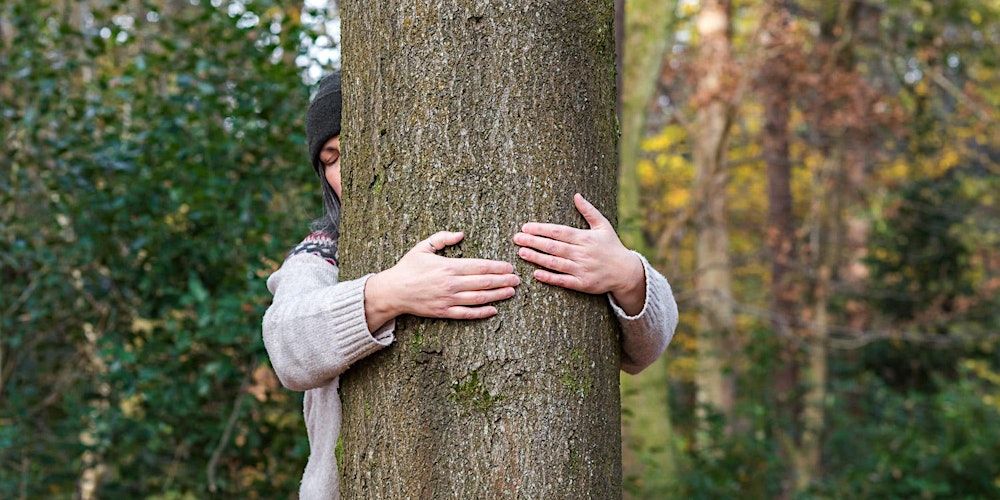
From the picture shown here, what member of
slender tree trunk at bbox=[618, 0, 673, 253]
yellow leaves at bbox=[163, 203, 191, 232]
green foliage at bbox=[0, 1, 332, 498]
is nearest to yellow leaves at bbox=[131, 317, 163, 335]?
green foliage at bbox=[0, 1, 332, 498]

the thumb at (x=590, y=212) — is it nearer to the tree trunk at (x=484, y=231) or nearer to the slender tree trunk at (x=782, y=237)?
the tree trunk at (x=484, y=231)

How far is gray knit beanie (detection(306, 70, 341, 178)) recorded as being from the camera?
91.5 inches

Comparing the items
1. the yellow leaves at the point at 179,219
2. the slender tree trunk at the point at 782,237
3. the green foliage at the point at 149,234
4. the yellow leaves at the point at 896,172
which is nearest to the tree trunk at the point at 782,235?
the slender tree trunk at the point at 782,237

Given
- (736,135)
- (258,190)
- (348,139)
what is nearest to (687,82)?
(736,135)

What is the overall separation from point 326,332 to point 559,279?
1.38 feet

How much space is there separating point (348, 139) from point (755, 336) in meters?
10.2

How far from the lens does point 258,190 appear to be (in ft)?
15.8

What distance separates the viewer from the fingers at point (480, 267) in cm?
178

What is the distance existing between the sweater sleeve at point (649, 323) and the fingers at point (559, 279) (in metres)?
0.12

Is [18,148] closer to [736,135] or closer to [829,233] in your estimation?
[829,233]

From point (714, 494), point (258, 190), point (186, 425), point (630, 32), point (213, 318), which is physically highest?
point (630, 32)

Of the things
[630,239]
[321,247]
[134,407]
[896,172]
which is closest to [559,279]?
[321,247]

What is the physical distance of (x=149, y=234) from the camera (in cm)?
475

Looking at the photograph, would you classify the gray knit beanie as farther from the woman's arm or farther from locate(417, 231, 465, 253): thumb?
locate(417, 231, 465, 253): thumb
